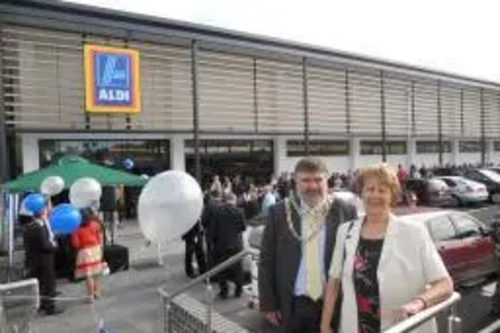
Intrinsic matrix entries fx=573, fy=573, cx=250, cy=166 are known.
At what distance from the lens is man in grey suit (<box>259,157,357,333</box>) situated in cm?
363

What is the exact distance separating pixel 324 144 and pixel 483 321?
74.0 ft

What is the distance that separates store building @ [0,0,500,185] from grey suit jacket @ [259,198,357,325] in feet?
47.5

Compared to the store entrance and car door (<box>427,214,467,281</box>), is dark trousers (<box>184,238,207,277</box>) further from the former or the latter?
the store entrance

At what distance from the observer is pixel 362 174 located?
3248 millimetres

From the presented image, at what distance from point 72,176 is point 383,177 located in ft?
31.2

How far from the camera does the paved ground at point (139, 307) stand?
25.9ft

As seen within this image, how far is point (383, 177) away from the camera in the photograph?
10.4ft

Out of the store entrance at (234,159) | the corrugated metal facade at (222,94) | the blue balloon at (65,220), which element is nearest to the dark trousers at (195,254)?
the blue balloon at (65,220)

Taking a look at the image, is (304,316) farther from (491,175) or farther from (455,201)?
(491,175)

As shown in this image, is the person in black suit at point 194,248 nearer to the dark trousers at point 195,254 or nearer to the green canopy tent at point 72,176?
the dark trousers at point 195,254

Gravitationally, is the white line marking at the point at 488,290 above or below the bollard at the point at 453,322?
below

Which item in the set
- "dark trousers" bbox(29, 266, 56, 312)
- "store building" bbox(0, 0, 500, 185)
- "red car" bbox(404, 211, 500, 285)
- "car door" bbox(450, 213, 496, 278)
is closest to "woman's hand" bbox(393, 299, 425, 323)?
"red car" bbox(404, 211, 500, 285)

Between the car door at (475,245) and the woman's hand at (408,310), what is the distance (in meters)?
6.53

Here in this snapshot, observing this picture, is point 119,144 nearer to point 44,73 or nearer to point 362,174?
point 44,73
